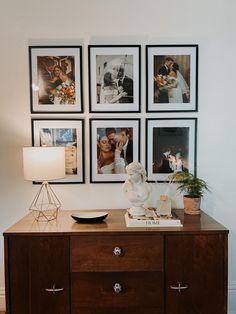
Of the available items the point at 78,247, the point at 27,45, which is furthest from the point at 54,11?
the point at 78,247

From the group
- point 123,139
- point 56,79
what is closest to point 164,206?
point 123,139

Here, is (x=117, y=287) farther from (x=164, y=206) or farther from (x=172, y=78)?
(x=172, y=78)

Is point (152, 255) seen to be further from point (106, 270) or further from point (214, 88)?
point (214, 88)

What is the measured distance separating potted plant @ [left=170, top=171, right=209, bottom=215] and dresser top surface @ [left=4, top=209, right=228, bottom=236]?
74 mm

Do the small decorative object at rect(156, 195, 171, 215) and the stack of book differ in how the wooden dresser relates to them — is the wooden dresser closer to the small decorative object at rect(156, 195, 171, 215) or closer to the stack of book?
the stack of book

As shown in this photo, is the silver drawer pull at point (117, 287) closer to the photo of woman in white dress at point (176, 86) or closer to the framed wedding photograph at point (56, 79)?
the framed wedding photograph at point (56, 79)

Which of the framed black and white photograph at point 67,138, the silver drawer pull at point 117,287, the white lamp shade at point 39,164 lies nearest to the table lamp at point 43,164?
the white lamp shade at point 39,164

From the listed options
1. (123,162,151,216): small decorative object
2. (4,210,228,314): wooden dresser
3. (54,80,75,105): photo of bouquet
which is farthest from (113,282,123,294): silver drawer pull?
(54,80,75,105): photo of bouquet

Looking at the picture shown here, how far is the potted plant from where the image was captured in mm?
2240

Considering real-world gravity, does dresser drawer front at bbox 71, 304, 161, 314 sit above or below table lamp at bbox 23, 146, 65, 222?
below

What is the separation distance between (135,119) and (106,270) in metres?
1.14

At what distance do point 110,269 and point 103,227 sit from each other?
0.25 m

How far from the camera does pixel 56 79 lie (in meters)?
2.41

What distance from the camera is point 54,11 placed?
94.1 inches
